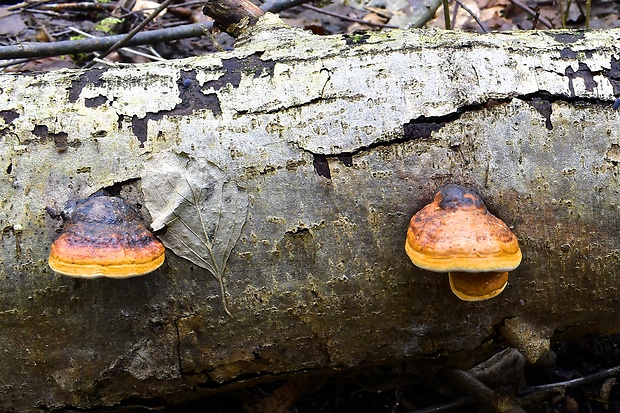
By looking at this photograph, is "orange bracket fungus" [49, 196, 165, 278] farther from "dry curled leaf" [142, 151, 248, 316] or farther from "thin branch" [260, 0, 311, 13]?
"thin branch" [260, 0, 311, 13]

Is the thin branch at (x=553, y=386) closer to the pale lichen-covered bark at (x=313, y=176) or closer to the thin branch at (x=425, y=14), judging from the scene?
the pale lichen-covered bark at (x=313, y=176)

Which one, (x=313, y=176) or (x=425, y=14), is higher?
(x=313, y=176)

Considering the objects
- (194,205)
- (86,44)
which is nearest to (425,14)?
(86,44)

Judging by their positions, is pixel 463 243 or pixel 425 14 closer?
pixel 463 243

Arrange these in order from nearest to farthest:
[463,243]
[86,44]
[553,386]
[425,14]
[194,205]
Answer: [463,243] → [194,205] → [553,386] → [86,44] → [425,14]

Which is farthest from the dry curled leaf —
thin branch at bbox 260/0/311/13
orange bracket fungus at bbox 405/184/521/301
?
thin branch at bbox 260/0/311/13

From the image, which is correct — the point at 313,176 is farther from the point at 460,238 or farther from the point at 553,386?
the point at 553,386
